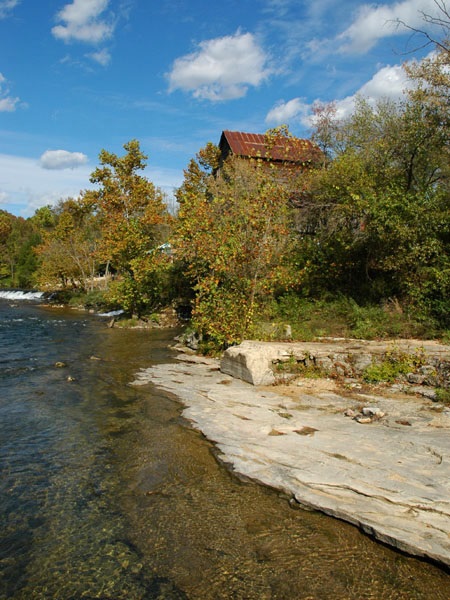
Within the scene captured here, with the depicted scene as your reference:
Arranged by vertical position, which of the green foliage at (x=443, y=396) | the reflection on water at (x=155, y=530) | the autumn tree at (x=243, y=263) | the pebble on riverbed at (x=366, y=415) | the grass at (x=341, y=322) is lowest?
the reflection on water at (x=155, y=530)

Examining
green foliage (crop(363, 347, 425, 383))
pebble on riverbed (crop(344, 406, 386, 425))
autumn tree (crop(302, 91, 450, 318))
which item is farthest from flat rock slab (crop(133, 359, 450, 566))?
autumn tree (crop(302, 91, 450, 318))

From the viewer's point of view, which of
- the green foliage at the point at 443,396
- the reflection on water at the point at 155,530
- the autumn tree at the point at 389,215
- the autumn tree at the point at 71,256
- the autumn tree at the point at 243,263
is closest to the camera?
the reflection on water at the point at 155,530

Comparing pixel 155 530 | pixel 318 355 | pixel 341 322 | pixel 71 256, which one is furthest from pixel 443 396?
pixel 71 256

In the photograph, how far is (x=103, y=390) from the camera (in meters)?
11.0

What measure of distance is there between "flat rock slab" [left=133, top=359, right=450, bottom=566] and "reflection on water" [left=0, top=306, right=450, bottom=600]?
0.28 m

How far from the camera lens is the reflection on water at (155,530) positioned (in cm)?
418

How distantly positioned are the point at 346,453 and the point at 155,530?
10.0ft

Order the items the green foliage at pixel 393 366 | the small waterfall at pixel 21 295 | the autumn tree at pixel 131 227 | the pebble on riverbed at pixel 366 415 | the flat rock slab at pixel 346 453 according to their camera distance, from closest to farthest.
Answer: the flat rock slab at pixel 346 453
the pebble on riverbed at pixel 366 415
the green foliage at pixel 393 366
the autumn tree at pixel 131 227
the small waterfall at pixel 21 295

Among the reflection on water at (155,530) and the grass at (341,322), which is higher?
the grass at (341,322)

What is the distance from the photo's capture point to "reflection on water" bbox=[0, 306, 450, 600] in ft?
13.7

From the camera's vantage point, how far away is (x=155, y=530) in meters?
5.02

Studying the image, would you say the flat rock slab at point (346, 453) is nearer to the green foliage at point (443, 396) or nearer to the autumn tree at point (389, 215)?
the green foliage at point (443, 396)

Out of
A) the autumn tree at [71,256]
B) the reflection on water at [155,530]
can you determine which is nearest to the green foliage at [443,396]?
the reflection on water at [155,530]

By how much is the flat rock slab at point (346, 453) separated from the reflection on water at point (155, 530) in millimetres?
279
